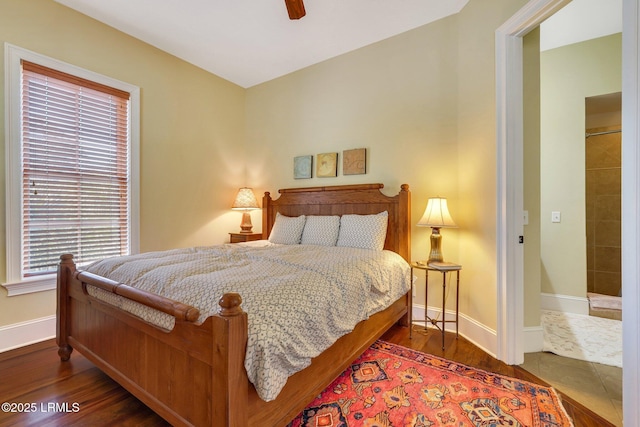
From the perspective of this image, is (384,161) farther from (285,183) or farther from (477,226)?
(285,183)

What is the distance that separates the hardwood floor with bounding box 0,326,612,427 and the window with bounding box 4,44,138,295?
A: 0.68 metres

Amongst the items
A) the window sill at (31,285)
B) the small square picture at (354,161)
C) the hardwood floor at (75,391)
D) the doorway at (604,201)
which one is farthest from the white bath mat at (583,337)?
the window sill at (31,285)

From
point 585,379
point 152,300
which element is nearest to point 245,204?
point 152,300

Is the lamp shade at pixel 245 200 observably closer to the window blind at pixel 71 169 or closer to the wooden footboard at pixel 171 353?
the window blind at pixel 71 169

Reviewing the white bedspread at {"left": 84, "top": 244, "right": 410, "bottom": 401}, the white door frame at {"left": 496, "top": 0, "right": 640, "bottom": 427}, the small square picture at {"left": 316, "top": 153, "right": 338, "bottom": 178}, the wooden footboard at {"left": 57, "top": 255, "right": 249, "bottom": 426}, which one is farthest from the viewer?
the small square picture at {"left": 316, "top": 153, "right": 338, "bottom": 178}

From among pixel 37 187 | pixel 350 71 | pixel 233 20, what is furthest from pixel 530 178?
pixel 37 187

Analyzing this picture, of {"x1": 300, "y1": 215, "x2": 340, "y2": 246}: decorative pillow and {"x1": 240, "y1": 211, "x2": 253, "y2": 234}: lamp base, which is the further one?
{"x1": 240, "y1": 211, "x2": 253, "y2": 234}: lamp base

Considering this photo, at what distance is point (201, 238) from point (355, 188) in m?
2.03

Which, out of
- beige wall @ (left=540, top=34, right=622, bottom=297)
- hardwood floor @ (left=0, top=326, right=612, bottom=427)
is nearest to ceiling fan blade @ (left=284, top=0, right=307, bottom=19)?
hardwood floor @ (left=0, top=326, right=612, bottom=427)

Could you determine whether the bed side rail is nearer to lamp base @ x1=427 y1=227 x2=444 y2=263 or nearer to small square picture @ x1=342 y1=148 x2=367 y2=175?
lamp base @ x1=427 y1=227 x2=444 y2=263

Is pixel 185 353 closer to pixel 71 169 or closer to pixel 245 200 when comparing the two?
pixel 71 169

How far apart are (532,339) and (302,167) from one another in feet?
9.11

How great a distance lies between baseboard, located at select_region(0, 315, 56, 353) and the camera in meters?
2.13

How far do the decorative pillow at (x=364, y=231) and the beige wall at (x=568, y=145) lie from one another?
6.47ft
